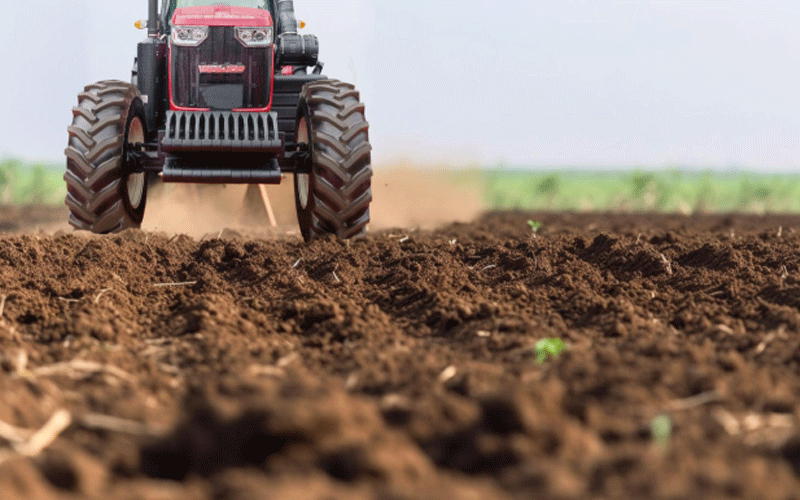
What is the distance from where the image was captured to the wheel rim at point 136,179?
32.2ft

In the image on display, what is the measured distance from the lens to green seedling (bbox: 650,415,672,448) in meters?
2.88

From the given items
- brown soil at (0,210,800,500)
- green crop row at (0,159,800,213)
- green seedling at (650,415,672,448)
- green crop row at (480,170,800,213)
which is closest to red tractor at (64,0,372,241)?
brown soil at (0,210,800,500)

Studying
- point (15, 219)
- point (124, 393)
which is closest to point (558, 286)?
point (124, 393)

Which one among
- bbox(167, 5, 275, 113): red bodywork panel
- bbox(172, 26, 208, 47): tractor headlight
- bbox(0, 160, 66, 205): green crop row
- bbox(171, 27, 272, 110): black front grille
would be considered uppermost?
bbox(167, 5, 275, 113): red bodywork panel

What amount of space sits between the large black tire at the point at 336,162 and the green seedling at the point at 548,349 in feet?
15.1

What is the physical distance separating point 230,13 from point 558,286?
4768 mm

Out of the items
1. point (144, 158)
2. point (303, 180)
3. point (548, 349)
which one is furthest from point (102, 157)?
point (548, 349)

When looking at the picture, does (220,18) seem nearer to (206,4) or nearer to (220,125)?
(206,4)

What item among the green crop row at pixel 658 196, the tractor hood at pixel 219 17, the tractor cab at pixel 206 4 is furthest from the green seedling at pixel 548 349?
the green crop row at pixel 658 196

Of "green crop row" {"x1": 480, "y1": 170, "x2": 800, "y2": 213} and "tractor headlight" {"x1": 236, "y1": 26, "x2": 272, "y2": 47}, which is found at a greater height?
"tractor headlight" {"x1": 236, "y1": 26, "x2": 272, "y2": 47}

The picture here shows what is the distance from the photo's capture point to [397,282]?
7.25 metres

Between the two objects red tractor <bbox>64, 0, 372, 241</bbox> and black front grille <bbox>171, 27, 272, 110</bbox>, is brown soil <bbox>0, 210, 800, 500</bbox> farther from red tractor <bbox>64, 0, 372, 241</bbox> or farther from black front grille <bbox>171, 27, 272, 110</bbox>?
black front grille <bbox>171, 27, 272, 110</bbox>

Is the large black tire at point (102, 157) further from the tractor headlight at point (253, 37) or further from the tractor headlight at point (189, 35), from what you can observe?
the tractor headlight at point (253, 37)

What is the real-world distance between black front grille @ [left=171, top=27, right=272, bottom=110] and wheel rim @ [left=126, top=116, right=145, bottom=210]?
543 mm
